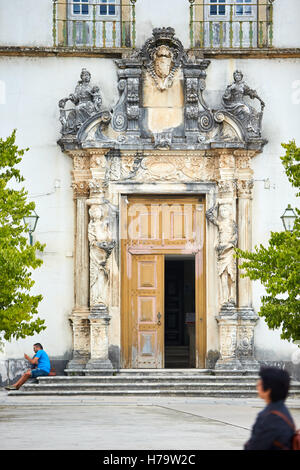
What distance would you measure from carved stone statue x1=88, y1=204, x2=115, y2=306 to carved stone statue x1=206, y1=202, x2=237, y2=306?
2.17 metres

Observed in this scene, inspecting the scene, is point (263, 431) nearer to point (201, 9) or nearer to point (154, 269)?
point (154, 269)

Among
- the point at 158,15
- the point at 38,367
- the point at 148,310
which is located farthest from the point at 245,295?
the point at 158,15

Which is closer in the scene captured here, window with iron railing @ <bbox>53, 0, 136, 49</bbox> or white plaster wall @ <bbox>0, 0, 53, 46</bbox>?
white plaster wall @ <bbox>0, 0, 53, 46</bbox>

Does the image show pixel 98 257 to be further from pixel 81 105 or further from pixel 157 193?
pixel 81 105

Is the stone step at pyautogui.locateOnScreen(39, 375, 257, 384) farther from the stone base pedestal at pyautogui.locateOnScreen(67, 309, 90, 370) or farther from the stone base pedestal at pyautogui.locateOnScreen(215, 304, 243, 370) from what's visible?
the stone base pedestal at pyautogui.locateOnScreen(67, 309, 90, 370)

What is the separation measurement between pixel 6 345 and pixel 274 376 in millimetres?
14415

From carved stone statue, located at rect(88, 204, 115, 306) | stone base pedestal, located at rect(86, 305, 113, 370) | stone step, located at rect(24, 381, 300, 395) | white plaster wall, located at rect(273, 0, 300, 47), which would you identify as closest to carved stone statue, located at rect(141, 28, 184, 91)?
white plaster wall, located at rect(273, 0, 300, 47)

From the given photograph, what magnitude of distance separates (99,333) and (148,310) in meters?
1.24

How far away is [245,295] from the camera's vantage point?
21.7 m

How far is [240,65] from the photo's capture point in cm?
2223

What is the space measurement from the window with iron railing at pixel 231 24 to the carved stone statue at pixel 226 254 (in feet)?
11.2

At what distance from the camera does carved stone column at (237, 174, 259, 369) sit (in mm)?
21547
